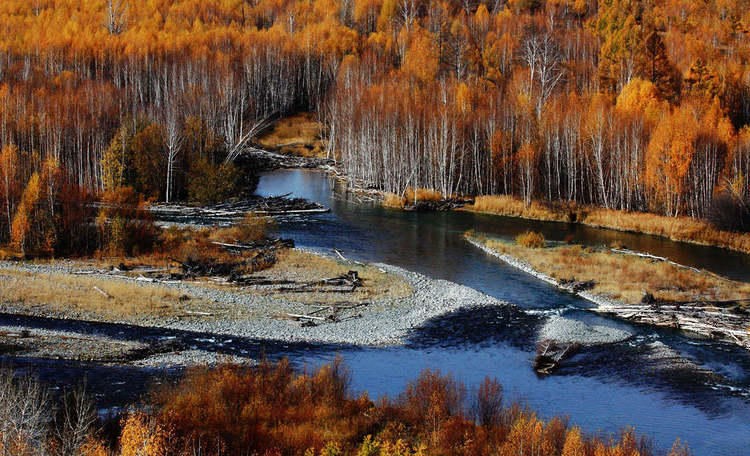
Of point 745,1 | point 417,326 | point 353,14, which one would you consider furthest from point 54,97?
point 745,1

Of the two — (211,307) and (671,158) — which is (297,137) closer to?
(671,158)

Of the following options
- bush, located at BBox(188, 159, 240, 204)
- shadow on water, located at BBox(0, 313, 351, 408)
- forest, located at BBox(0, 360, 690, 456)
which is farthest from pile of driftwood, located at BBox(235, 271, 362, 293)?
bush, located at BBox(188, 159, 240, 204)

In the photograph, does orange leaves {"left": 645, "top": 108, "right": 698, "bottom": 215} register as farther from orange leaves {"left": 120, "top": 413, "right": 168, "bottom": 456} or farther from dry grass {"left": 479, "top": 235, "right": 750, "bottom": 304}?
orange leaves {"left": 120, "top": 413, "right": 168, "bottom": 456}

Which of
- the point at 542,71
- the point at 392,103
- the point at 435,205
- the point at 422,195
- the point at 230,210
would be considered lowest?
the point at 230,210

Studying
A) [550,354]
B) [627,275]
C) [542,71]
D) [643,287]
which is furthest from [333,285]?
[542,71]

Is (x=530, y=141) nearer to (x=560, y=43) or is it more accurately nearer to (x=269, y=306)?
(x=269, y=306)

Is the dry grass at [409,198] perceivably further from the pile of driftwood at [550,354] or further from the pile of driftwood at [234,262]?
the pile of driftwood at [550,354]
